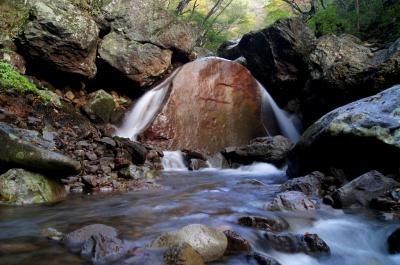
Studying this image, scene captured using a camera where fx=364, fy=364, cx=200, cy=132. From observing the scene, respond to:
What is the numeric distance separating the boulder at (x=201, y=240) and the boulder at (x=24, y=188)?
3040mm

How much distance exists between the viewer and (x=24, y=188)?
19.2 feet

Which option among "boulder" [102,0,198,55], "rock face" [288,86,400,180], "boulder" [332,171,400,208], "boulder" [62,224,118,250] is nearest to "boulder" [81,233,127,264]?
"boulder" [62,224,118,250]

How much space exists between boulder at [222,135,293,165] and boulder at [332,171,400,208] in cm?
486

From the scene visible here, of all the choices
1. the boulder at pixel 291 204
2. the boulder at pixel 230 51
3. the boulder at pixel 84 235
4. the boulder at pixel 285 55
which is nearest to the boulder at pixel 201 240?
the boulder at pixel 84 235

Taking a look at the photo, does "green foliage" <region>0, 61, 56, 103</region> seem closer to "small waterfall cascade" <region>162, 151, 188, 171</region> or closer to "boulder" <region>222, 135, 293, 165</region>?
"small waterfall cascade" <region>162, 151, 188, 171</region>

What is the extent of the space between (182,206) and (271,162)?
5711 mm

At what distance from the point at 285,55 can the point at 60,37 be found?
8657 millimetres

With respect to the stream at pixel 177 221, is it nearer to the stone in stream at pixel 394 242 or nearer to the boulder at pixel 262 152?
the stone in stream at pixel 394 242

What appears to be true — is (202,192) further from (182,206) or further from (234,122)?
(234,122)

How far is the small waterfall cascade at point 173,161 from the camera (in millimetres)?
10359

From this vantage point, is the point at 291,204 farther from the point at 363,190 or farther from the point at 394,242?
the point at 394,242

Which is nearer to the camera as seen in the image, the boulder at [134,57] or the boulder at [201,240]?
the boulder at [201,240]

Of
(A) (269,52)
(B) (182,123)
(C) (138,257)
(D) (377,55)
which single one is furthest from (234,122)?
(C) (138,257)

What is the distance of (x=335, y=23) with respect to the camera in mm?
16062
